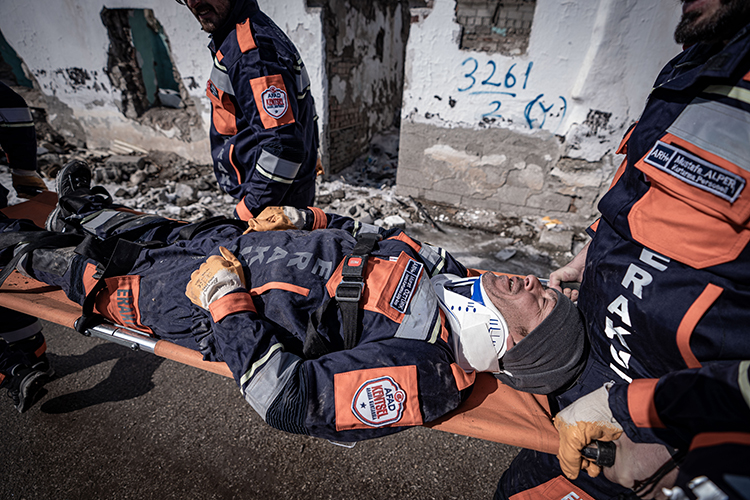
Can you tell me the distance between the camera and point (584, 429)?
3.53 feet

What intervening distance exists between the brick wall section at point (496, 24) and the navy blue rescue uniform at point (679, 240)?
2.80 meters

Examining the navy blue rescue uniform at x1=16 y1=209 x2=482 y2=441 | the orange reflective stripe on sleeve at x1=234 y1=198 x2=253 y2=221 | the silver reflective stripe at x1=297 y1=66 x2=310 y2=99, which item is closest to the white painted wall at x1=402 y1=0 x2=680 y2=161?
the silver reflective stripe at x1=297 y1=66 x2=310 y2=99

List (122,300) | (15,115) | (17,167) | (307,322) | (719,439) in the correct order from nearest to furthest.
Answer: (719,439) < (307,322) < (122,300) < (15,115) < (17,167)

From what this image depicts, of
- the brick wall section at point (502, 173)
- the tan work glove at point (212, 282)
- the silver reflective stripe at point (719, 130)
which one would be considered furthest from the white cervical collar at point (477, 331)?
the brick wall section at point (502, 173)

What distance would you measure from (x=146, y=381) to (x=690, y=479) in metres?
2.59

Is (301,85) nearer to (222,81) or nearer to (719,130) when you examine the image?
(222,81)

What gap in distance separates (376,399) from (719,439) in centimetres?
88

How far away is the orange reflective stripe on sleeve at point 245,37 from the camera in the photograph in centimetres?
174

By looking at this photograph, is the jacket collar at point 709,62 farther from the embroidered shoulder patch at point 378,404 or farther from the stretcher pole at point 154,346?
the stretcher pole at point 154,346

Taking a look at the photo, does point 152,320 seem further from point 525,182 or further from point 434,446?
point 525,182

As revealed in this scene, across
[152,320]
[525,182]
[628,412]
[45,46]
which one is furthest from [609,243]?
[45,46]

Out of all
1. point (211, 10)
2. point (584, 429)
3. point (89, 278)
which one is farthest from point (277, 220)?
point (584, 429)

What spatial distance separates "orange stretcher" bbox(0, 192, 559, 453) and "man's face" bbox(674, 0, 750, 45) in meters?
1.40

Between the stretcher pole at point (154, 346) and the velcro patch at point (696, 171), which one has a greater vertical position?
the velcro patch at point (696, 171)
